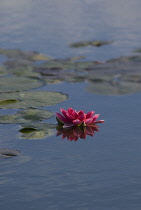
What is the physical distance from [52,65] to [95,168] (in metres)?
2.45

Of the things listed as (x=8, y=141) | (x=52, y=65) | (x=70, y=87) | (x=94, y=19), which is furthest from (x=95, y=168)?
(x=94, y=19)

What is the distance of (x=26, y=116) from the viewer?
3273 millimetres

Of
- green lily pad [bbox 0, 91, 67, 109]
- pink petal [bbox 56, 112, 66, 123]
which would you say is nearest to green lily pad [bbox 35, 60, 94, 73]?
green lily pad [bbox 0, 91, 67, 109]

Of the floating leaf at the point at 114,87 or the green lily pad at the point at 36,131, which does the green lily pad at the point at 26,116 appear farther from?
the floating leaf at the point at 114,87

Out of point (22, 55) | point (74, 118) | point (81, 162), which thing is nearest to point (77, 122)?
point (74, 118)

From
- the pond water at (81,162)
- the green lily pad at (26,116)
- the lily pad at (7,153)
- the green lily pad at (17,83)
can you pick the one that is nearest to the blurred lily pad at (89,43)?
the pond water at (81,162)

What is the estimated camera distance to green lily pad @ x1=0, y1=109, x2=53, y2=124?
320 cm

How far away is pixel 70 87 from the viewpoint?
418 centimetres

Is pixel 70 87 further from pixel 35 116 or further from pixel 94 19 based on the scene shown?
pixel 94 19

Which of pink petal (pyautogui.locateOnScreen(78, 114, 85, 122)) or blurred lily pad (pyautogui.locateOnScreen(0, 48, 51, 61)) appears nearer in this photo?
pink petal (pyautogui.locateOnScreen(78, 114, 85, 122))

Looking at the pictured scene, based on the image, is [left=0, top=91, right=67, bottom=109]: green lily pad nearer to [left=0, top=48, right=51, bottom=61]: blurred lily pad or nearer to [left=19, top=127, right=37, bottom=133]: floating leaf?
[left=19, top=127, right=37, bottom=133]: floating leaf

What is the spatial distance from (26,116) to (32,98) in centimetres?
45

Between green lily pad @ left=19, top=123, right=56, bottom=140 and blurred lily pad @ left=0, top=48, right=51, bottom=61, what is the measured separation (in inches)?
81.0

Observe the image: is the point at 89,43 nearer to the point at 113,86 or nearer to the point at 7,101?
the point at 113,86
